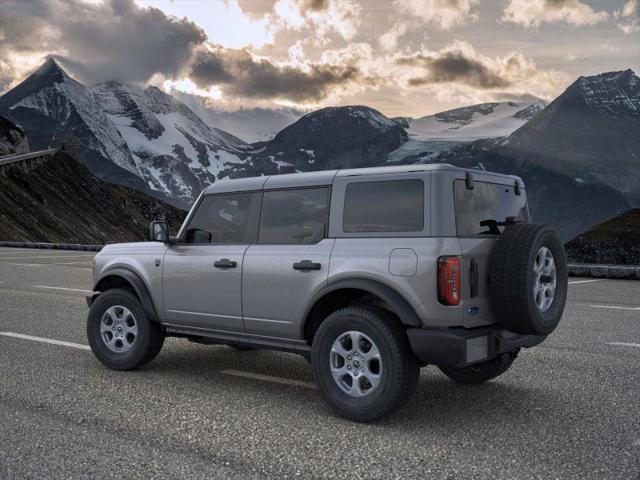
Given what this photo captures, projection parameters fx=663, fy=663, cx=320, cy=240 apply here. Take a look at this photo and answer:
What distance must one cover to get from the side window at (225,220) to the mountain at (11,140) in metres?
101

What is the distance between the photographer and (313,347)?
507 centimetres

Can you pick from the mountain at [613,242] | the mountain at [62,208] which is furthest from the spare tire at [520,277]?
the mountain at [613,242]

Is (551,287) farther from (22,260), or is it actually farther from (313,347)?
(22,260)

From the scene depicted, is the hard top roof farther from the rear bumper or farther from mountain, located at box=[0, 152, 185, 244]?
mountain, located at box=[0, 152, 185, 244]

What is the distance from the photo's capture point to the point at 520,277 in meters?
4.74

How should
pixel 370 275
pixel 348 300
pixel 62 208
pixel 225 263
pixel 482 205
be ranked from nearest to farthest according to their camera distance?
pixel 370 275 < pixel 482 205 < pixel 348 300 < pixel 225 263 < pixel 62 208

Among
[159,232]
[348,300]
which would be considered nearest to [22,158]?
[159,232]

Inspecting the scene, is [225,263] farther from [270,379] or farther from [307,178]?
[270,379]

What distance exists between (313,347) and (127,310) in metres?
2.35

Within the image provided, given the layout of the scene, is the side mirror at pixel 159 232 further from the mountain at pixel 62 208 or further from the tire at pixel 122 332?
the mountain at pixel 62 208

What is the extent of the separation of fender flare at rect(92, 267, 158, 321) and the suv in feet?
0.56

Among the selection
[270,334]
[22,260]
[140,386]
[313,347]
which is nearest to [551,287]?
[313,347]

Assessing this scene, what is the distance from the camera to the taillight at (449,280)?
4582 mm

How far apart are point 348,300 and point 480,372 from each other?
152cm
